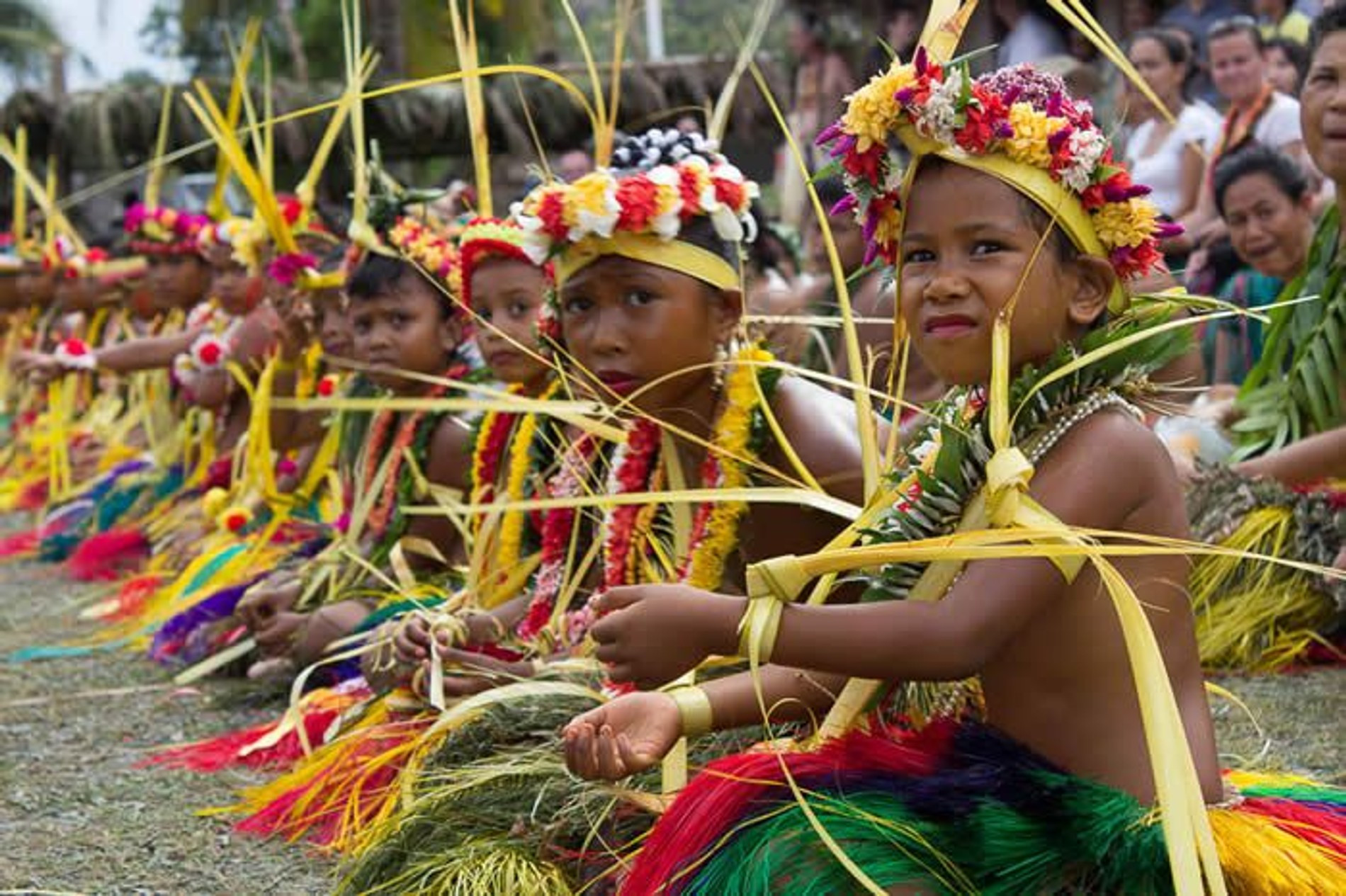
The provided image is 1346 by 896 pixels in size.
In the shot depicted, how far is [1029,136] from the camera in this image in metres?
2.26

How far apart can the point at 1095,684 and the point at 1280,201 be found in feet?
11.3

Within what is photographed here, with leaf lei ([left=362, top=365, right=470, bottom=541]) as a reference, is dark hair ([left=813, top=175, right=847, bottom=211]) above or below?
above

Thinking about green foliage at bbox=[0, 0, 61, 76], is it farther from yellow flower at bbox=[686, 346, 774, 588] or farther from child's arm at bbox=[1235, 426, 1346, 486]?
yellow flower at bbox=[686, 346, 774, 588]

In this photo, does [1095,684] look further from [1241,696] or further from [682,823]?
[1241,696]

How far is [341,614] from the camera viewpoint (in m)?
4.29

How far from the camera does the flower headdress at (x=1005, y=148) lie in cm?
225

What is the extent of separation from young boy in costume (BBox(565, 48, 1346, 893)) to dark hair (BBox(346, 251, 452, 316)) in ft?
7.66

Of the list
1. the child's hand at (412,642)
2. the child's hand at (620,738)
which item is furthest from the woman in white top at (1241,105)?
the child's hand at (620,738)

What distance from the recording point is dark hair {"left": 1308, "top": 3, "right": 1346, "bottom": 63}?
4.20m

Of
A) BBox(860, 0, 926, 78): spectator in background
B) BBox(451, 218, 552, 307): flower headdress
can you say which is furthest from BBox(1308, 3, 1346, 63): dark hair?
BBox(860, 0, 926, 78): spectator in background

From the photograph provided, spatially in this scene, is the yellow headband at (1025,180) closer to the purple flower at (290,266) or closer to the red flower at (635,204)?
the red flower at (635,204)

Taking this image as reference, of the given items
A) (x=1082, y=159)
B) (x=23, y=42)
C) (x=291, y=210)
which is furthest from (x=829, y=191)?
(x=23, y=42)

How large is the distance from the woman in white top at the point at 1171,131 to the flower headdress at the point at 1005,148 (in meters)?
4.65

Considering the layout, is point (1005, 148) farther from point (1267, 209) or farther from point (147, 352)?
point (147, 352)
